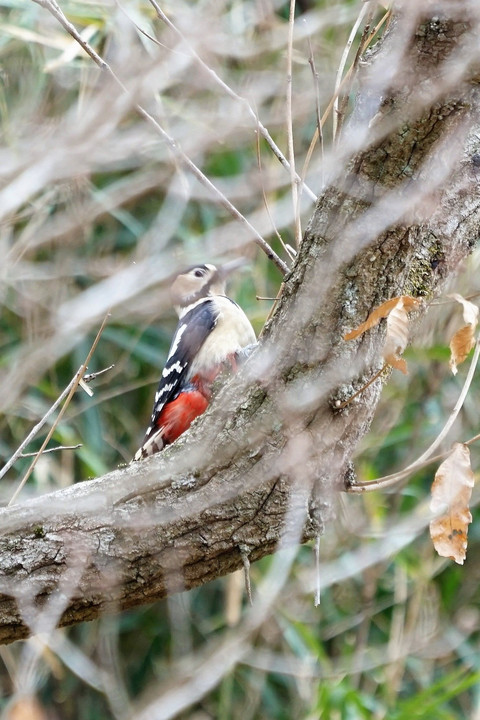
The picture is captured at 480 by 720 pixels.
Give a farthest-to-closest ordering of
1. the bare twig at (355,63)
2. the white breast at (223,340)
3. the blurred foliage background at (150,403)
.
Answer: the blurred foliage background at (150,403)
the white breast at (223,340)
the bare twig at (355,63)

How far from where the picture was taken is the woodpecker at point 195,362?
11.3 feet

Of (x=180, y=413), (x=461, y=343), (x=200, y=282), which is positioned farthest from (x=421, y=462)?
(x=200, y=282)

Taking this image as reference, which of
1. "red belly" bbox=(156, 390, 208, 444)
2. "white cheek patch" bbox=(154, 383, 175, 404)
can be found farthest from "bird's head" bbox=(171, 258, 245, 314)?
"red belly" bbox=(156, 390, 208, 444)

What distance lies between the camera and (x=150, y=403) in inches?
212

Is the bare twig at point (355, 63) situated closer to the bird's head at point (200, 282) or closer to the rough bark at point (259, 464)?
the rough bark at point (259, 464)

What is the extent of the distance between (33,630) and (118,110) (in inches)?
48.4

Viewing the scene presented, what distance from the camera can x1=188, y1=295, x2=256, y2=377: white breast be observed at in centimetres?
367

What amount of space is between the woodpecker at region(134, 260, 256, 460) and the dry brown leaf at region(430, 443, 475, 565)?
143 centimetres

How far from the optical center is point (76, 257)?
5.09 meters

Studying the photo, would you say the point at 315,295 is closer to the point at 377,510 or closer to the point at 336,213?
the point at 336,213

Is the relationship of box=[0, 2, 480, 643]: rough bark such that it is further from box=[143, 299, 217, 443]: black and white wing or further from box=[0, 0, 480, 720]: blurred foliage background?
box=[0, 0, 480, 720]: blurred foliage background

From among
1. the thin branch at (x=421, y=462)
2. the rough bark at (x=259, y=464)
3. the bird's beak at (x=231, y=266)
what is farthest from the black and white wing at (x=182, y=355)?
the thin branch at (x=421, y=462)

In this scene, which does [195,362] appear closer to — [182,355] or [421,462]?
[182,355]

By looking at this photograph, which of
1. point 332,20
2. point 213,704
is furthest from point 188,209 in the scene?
point 213,704
